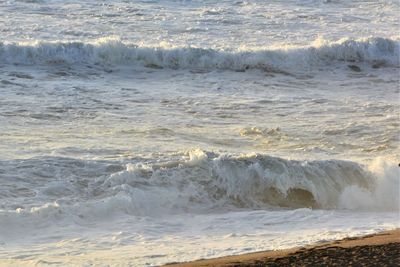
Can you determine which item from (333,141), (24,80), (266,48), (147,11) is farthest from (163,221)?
(147,11)

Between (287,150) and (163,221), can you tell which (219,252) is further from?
(287,150)

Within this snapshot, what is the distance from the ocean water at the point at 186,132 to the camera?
27.2 ft

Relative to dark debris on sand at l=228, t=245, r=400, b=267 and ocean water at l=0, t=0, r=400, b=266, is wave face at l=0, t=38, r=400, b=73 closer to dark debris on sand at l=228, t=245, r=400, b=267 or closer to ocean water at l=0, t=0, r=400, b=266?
ocean water at l=0, t=0, r=400, b=266

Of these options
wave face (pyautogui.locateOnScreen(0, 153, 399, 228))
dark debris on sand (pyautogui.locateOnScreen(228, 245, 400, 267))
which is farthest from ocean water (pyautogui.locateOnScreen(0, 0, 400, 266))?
dark debris on sand (pyautogui.locateOnScreen(228, 245, 400, 267))

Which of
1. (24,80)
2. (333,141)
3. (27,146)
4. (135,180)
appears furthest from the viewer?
(24,80)

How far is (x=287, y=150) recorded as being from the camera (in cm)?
1165

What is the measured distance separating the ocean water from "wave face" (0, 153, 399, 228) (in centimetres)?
2

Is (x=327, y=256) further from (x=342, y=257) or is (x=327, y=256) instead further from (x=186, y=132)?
(x=186, y=132)

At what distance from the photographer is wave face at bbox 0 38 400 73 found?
59.7ft

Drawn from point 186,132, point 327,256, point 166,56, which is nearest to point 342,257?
point 327,256

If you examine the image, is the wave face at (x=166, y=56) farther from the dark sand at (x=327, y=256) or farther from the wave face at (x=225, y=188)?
the dark sand at (x=327, y=256)

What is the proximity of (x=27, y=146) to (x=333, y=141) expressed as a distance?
167 inches

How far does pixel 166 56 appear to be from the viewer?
19.0 metres

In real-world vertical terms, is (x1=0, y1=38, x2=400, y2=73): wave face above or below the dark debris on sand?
below
